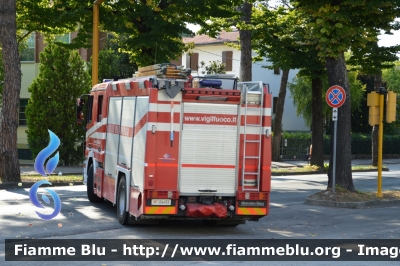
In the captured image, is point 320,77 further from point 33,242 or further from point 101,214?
point 33,242

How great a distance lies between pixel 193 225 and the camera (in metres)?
14.5

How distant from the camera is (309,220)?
15.8 metres

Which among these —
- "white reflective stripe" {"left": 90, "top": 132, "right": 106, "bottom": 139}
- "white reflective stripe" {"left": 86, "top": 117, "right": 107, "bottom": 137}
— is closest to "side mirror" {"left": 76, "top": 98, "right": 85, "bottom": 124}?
"white reflective stripe" {"left": 86, "top": 117, "right": 107, "bottom": 137}

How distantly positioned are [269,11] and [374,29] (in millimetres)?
11547

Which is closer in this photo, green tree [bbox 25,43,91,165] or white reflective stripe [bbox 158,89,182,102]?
white reflective stripe [bbox 158,89,182,102]

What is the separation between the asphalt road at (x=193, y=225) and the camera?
42.1 feet

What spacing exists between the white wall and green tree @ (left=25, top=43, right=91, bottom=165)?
21386mm

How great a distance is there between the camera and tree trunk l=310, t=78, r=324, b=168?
109 feet

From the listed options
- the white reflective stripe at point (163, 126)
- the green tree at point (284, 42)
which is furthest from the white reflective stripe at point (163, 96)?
the green tree at point (284, 42)

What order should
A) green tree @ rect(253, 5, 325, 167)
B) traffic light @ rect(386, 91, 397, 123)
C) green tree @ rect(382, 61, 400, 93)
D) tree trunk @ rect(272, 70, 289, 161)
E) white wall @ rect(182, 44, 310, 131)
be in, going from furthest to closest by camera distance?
green tree @ rect(382, 61, 400, 93) < white wall @ rect(182, 44, 310, 131) < tree trunk @ rect(272, 70, 289, 161) < green tree @ rect(253, 5, 325, 167) < traffic light @ rect(386, 91, 397, 123)

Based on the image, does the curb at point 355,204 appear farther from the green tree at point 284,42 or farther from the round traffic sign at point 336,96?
the green tree at point 284,42

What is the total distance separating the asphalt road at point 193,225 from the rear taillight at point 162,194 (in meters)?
0.71

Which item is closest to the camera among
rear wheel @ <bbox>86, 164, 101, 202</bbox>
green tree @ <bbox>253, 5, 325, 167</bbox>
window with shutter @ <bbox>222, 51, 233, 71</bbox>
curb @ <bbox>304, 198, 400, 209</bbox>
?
rear wheel @ <bbox>86, 164, 101, 202</bbox>

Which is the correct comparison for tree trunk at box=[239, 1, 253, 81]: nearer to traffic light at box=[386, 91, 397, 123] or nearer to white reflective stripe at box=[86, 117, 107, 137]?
traffic light at box=[386, 91, 397, 123]
